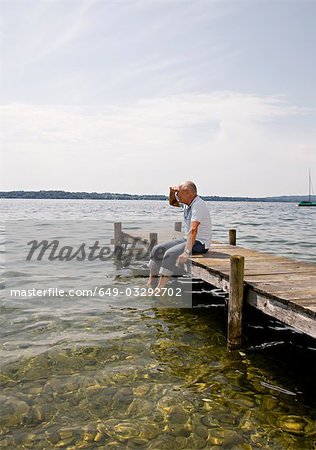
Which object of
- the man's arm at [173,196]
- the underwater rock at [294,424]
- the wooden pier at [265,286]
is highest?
the man's arm at [173,196]

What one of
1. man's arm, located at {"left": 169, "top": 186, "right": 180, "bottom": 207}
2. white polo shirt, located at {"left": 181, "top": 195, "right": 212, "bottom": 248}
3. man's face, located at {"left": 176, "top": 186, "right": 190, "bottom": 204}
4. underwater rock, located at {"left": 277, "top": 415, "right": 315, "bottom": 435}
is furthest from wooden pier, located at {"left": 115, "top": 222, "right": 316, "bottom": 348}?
man's arm, located at {"left": 169, "top": 186, "right": 180, "bottom": 207}

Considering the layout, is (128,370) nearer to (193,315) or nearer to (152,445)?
(152,445)

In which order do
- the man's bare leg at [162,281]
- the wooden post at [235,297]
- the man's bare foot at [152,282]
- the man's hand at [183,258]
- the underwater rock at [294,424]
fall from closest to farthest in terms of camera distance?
the underwater rock at [294,424] < the wooden post at [235,297] < the man's hand at [183,258] < the man's bare leg at [162,281] < the man's bare foot at [152,282]

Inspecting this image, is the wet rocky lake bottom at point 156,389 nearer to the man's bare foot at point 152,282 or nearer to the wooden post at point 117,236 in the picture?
the man's bare foot at point 152,282

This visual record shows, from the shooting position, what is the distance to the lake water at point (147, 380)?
4645 millimetres

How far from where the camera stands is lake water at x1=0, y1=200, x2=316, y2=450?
4645mm

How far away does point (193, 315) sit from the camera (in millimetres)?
9266

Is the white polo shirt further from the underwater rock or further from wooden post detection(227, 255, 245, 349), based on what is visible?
the underwater rock

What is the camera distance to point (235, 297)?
266 inches

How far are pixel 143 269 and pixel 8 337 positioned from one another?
7758mm

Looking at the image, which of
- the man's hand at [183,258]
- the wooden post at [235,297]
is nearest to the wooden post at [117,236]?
the man's hand at [183,258]

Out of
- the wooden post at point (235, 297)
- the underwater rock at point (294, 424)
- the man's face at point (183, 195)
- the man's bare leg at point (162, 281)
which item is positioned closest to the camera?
A: the underwater rock at point (294, 424)

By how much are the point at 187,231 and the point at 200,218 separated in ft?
2.21

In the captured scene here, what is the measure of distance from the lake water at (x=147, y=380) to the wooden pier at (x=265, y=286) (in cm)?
98
